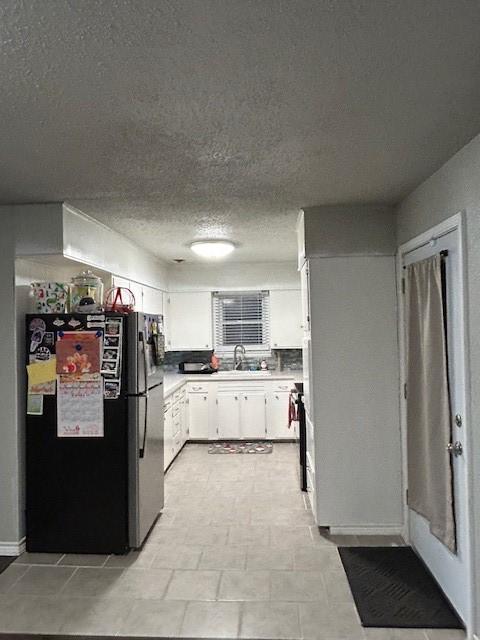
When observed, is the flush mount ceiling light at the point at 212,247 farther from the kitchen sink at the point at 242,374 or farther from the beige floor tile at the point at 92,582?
the beige floor tile at the point at 92,582

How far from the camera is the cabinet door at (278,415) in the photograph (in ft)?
21.0

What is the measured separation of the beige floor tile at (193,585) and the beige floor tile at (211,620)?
0.08m

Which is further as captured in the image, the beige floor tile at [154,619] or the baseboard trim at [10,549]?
the baseboard trim at [10,549]

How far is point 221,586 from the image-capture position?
115 inches

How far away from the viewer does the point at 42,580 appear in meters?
3.05

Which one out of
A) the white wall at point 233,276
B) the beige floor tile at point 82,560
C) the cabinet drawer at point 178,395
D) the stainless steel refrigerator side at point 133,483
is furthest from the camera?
the white wall at point 233,276

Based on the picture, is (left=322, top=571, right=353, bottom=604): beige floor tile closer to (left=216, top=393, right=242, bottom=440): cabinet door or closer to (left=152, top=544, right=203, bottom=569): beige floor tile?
(left=152, top=544, right=203, bottom=569): beige floor tile

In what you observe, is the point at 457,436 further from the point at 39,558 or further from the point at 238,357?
the point at 238,357

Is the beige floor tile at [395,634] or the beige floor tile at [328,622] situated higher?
the beige floor tile at [328,622]

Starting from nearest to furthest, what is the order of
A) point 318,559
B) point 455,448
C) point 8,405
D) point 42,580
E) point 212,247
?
1. point 455,448
2. point 42,580
3. point 318,559
4. point 8,405
5. point 212,247

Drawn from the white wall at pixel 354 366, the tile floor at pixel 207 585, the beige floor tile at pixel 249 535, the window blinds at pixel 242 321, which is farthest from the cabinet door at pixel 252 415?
the white wall at pixel 354 366

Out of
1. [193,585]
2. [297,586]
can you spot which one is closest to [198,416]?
[193,585]

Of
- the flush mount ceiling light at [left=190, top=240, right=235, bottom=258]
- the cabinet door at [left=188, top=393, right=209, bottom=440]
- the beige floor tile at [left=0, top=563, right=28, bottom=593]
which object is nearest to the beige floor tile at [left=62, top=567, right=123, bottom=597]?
the beige floor tile at [left=0, top=563, right=28, bottom=593]

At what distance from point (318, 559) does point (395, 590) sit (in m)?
0.56
